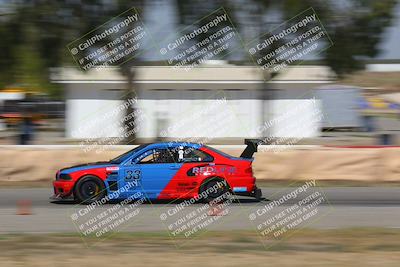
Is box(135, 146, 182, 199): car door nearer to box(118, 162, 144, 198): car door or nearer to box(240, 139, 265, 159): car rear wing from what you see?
box(118, 162, 144, 198): car door

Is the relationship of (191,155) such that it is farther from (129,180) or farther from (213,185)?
(129,180)

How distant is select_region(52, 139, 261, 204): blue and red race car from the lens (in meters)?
13.6

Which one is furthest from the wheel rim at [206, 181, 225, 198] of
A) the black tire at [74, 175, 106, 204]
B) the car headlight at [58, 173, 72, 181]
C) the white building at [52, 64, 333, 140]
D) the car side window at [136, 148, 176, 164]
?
the white building at [52, 64, 333, 140]

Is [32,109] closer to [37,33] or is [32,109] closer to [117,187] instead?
[117,187]

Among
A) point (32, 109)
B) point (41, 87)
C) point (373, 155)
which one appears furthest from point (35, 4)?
point (32, 109)

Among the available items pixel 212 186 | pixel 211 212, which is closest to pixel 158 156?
pixel 212 186

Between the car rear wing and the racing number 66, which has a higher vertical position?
the racing number 66

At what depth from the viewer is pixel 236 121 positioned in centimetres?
3578

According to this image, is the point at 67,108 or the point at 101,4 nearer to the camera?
the point at 101,4

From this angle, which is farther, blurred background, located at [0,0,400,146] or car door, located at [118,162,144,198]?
car door, located at [118,162,144,198]

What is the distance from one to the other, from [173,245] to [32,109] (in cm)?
3433

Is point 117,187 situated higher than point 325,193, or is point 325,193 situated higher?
point 117,187

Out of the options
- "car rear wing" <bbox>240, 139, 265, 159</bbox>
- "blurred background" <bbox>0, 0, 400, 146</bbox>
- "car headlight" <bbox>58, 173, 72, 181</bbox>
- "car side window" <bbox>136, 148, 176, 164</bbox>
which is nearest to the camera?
"blurred background" <bbox>0, 0, 400, 146</bbox>

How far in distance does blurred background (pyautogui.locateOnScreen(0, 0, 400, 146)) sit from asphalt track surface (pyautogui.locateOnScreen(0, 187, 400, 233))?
2135mm
